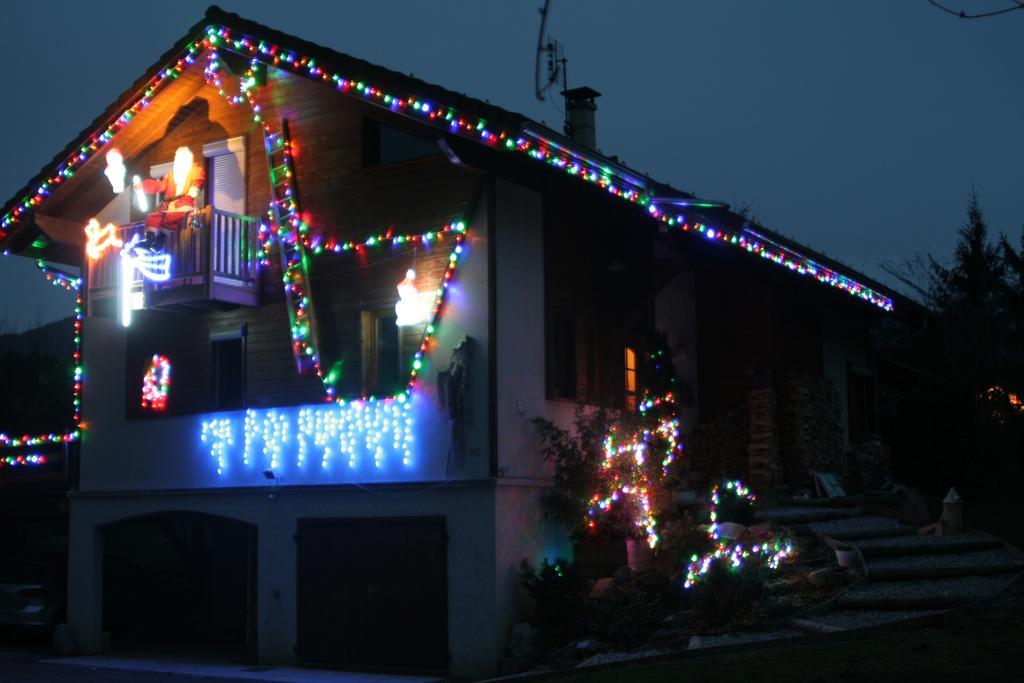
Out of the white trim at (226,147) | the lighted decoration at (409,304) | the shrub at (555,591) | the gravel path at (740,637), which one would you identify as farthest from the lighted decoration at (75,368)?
the gravel path at (740,637)

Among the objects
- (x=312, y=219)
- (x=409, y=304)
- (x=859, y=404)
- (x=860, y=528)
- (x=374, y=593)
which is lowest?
(x=374, y=593)

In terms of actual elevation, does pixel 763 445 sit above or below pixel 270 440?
below

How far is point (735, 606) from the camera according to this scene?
13.0 metres

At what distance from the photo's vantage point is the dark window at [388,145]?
52.1ft

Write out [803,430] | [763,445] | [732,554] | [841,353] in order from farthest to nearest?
[841,353], [803,430], [763,445], [732,554]

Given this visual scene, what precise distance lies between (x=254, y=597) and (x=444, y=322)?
15.8 feet

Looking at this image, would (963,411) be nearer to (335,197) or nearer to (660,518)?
(660,518)

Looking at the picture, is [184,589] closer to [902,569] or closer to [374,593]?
[374,593]

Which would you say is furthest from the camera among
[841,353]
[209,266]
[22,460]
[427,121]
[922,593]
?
[841,353]

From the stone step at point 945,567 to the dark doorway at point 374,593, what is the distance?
514 centimetres

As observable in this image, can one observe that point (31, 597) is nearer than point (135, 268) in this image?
No

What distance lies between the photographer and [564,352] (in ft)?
54.1

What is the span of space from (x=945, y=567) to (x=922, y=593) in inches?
46.2

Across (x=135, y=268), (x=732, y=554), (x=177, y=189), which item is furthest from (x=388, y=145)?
(x=732, y=554)
